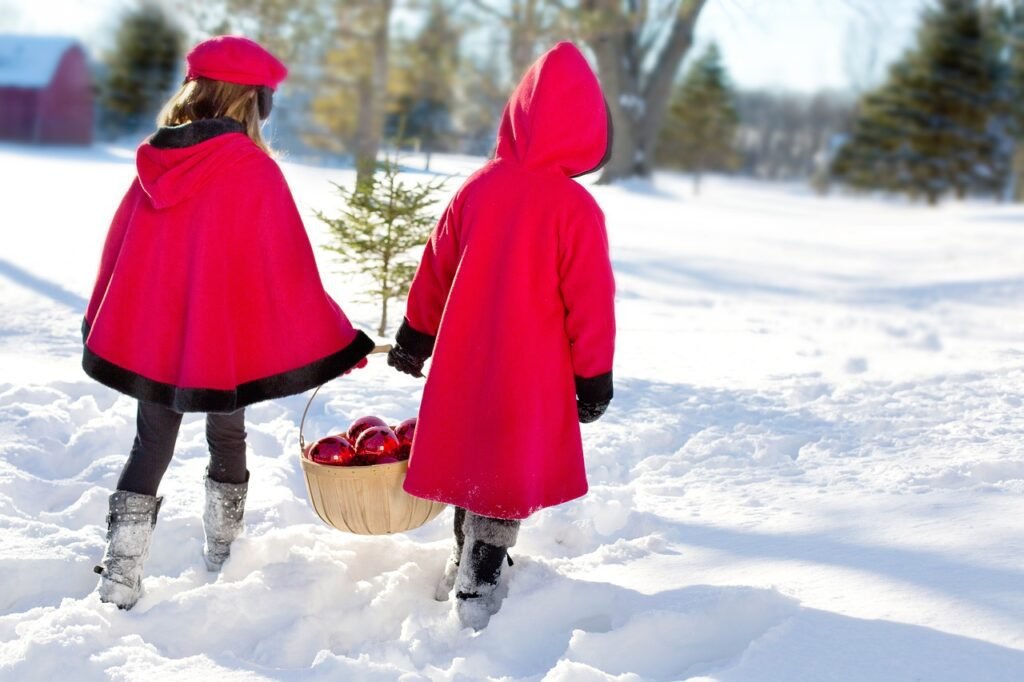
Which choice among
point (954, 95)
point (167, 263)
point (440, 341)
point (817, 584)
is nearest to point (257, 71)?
point (167, 263)

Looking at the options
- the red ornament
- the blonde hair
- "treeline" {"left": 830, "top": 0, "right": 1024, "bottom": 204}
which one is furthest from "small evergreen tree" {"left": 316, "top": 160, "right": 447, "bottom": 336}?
"treeline" {"left": 830, "top": 0, "right": 1024, "bottom": 204}

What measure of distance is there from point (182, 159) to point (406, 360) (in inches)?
35.0

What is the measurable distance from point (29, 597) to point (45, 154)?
29.4 meters

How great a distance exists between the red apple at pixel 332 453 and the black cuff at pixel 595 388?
2.60 ft

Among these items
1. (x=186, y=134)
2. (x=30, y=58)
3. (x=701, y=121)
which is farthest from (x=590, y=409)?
(x=701, y=121)

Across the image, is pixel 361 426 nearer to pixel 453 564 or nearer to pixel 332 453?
pixel 332 453

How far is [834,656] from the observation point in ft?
8.17

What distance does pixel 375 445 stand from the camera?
3182 mm

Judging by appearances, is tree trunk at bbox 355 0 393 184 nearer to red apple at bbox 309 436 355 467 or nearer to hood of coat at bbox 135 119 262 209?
red apple at bbox 309 436 355 467

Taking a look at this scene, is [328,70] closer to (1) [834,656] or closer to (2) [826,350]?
(2) [826,350]

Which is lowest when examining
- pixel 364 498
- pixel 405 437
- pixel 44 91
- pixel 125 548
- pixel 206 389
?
pixel 125 548

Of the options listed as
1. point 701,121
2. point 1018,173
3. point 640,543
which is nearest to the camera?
point 640,543

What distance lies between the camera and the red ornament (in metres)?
3.23

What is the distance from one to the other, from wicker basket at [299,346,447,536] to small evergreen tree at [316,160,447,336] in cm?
318
